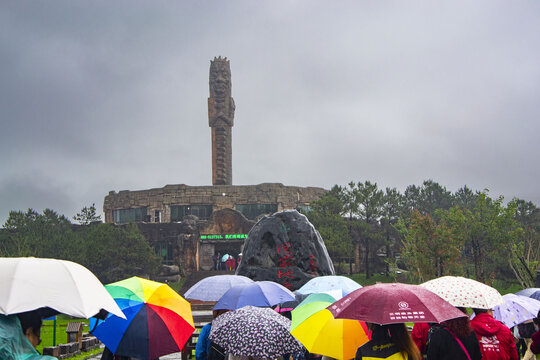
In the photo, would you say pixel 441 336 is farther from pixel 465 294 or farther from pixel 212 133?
pixel 212 133

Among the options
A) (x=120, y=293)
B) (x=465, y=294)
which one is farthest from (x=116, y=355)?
(x=465, y=294)

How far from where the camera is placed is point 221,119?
171ft

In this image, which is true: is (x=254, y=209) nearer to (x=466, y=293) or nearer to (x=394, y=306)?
(x=466, y=293)

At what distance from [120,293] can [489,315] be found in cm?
398

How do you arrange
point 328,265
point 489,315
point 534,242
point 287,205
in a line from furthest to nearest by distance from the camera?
point 287,205 → point 534,242 → point 328,265 → point 489,315

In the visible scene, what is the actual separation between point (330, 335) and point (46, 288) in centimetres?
342

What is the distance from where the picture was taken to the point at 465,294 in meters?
5.89

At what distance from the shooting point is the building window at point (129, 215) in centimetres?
5002

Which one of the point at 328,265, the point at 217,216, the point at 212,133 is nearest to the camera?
the point at 328,265

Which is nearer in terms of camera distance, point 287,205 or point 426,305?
point 426,305

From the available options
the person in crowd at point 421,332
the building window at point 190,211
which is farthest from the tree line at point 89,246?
the person in crowd at point 421,332

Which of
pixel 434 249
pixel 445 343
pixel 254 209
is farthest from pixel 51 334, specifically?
pixel 254 209

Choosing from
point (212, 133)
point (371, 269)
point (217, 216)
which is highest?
point (212, 133)

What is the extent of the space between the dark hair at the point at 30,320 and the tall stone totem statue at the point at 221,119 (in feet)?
155
